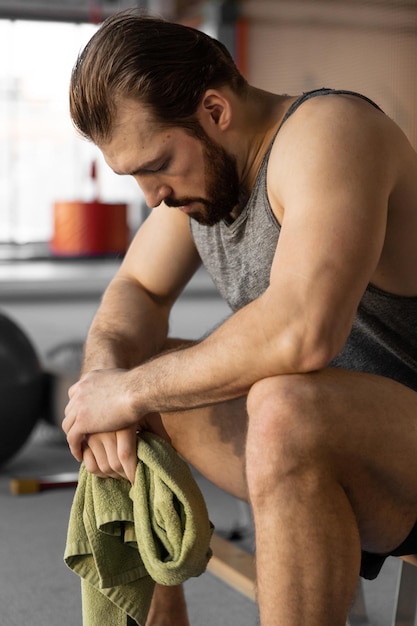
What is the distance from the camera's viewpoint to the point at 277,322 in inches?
46.2

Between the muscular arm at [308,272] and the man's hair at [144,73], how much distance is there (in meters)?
0.16

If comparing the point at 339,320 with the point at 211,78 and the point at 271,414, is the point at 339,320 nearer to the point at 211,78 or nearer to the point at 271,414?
the point at 271,414

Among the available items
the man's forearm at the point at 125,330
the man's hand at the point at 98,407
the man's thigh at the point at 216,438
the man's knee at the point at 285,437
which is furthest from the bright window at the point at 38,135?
the man's knee at the point at 285,437

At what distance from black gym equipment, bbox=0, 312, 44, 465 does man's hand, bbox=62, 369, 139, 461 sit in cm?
159

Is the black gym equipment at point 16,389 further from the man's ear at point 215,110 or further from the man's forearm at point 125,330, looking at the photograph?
the man's ear at point 215,110

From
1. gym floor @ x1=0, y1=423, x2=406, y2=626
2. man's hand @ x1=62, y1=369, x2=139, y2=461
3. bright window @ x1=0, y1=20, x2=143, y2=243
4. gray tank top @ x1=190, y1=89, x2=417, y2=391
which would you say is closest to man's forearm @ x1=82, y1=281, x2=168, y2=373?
man's hand @ x1=62, y1=369, x2=139, y2=461

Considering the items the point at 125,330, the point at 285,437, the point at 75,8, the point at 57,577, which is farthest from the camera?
the point at 75,8

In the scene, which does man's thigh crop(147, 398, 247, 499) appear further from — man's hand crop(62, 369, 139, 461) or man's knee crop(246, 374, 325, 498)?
man's knee crop(246, 374, 325, 498)

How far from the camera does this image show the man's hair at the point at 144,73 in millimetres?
1312

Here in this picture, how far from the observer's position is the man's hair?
1312mm

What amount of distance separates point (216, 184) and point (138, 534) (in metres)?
0.50

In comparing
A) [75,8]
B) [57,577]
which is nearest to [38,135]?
[75,8]

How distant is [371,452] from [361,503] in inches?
2.8

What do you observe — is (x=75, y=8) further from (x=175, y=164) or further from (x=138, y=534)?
(x=138, y=534)
